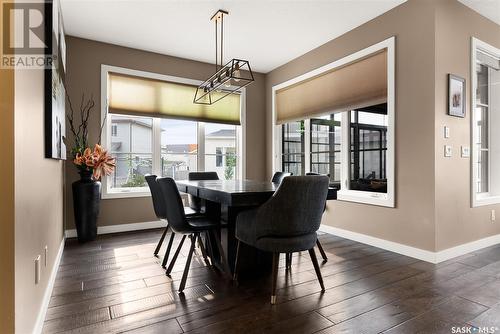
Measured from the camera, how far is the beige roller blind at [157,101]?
4.16 metres

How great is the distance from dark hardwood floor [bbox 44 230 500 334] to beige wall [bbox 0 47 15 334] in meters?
0.63

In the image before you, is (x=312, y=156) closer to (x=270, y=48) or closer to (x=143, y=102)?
(x=270, y=48)

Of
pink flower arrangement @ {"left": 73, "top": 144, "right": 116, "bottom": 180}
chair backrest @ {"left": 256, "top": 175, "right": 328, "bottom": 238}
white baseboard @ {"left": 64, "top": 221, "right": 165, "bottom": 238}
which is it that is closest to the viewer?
chair backrest @ {"left": 256, "top": 175, "right": 328, "bottom": 238}

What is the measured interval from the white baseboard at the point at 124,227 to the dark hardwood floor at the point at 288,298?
0.92 meters

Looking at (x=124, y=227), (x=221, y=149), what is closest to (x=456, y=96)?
(x=221, y=149)

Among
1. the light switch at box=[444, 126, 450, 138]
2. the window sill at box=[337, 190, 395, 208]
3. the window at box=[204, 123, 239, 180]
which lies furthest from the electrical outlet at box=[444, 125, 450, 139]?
the window at box=[204, 123, 239, 180]

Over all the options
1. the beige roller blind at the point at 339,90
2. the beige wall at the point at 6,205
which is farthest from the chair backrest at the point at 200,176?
the beige wall at the point at 6,205

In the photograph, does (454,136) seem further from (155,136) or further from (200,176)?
(155,136)

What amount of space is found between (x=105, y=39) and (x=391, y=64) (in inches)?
144

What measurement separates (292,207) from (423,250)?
1842 mm

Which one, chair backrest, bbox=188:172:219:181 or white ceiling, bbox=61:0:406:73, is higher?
white ceiling, bbox=61:0:406:73

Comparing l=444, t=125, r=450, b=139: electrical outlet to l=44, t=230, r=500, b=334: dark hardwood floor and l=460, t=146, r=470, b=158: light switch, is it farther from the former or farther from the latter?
l=44, t=230, r=500, b=334: dark hardwood floor

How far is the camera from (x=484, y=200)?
3312 mm

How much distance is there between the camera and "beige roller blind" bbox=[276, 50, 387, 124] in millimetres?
3365
